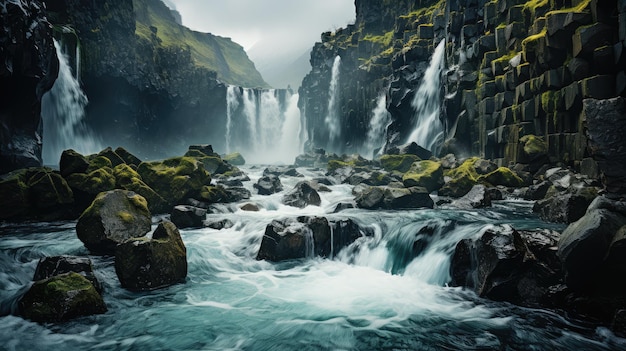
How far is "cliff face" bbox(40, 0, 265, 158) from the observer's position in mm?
49281

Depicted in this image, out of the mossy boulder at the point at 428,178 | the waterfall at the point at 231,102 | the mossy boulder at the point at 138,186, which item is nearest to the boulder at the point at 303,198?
the mossy boulder at the point at 428,178

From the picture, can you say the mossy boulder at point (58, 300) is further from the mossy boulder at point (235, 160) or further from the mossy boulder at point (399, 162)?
the mossy boulder at point (235, 160)

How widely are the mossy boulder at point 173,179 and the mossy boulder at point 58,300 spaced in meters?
11.0

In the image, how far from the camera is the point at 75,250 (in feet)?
37.6

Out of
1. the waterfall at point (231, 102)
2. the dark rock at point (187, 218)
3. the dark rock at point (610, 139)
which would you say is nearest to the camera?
the dark rock at point (610, 139)

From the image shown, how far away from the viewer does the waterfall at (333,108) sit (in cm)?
6412

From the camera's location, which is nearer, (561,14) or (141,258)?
(141,258)

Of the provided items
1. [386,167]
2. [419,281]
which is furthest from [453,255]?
[386,167]

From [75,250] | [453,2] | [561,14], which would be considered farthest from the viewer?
[453,2]

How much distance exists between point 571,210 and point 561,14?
12.2 metres

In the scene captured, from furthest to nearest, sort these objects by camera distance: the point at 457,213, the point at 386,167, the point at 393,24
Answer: the point at 393,24
the point at 386,167
the point at 457,213

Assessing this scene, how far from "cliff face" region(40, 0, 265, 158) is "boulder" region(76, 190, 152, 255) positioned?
140 ft

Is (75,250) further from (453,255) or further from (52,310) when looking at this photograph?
(453,255)

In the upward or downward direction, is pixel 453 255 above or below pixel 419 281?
above
